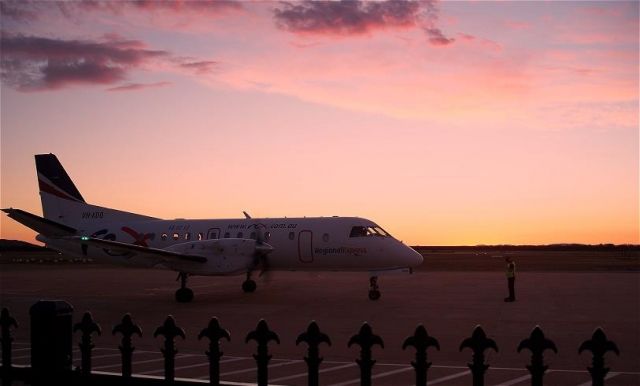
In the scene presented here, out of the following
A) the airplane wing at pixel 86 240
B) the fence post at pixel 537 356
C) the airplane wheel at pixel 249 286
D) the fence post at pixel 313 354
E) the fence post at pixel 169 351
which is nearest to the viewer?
the fence post at pixel 537 356

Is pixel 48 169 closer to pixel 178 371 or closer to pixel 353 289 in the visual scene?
pixel 353 289

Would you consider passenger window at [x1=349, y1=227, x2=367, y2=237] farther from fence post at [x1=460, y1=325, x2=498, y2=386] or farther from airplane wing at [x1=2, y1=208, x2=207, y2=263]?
fence post at [x1=460, y1=325, x2=498, y2=386]

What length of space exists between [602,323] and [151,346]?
11.4m

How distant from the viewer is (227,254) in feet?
84.2

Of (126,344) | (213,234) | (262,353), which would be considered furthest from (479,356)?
(213,234)

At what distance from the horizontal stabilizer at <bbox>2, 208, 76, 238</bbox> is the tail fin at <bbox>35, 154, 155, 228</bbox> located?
11.5 feet

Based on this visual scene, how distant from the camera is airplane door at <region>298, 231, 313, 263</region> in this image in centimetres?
2641

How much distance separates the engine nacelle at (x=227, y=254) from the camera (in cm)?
2555

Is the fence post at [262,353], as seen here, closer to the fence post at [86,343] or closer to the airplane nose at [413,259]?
the fence post at [86,343]

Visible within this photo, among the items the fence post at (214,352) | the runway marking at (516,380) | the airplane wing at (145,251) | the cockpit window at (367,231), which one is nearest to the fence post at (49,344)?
the fence post at (214,352)

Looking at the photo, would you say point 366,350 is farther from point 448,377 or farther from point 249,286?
point 249,286

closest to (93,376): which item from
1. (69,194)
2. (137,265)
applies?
(137,265)

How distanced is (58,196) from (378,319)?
2091 cm

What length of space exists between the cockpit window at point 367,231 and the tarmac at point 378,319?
2430mm
